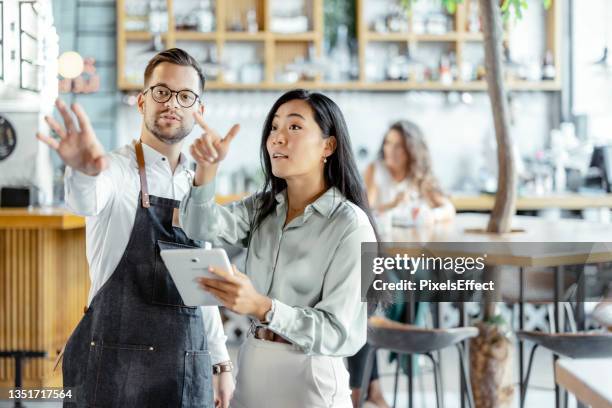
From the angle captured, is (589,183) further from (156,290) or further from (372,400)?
(156,290)

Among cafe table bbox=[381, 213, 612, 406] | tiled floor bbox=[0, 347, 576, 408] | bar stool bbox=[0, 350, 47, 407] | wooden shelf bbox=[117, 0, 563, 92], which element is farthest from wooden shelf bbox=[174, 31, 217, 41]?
bar stool bbox=[0, 350, 47, 407]

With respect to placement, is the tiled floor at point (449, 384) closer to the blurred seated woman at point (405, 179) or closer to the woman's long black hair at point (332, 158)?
the blurred seated woman at point (405, 179)

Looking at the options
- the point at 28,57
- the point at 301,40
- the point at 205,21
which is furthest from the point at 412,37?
the point at 28,57

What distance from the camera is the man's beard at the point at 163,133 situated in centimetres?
164

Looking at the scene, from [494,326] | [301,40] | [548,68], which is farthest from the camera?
[548,68]

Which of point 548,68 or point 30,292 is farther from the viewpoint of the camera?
point 548,68

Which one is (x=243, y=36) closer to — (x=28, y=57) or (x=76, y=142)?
(x=28, y=57)

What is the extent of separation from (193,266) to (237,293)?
0.09 metres

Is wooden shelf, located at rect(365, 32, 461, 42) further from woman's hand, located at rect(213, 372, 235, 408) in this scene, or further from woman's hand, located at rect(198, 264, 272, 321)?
woman's hand, located at rect(198, 264, 272, 321)

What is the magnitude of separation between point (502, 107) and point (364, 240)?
5.02 ft

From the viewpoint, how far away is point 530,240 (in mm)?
2877

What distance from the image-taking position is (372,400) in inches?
133

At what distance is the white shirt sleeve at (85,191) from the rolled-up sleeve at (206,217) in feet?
0.51

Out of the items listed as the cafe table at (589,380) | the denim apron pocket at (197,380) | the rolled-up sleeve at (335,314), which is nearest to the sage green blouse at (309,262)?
the rolled-up sleeve at (335,314)
